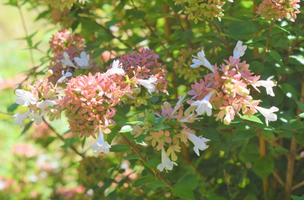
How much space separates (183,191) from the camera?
0.96m

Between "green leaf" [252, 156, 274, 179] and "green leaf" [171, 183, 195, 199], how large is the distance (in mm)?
372

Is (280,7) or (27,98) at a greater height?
(280,7)

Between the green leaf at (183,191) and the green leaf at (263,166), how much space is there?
1.22ft

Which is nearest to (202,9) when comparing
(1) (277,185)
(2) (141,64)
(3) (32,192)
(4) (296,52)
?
(2) (141,64)

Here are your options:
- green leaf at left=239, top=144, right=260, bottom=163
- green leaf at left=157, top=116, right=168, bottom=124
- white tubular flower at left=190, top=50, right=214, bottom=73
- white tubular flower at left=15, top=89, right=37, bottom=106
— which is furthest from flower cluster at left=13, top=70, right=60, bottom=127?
green leaf at left=239, top=144, right=260, bottom=163

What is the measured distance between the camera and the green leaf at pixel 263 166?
1204 millimetres

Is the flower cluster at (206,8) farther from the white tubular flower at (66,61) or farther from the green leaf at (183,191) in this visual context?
the green leaf at (183,191)

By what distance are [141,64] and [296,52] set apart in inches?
28.1

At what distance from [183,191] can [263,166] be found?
1.40 ft

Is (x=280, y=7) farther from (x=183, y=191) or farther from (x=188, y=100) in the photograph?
(x=183, y=191)

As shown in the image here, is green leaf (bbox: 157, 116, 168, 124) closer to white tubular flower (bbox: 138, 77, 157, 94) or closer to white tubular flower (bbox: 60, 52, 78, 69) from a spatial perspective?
white tubular flower (bbox: 138, 77, 157, 94)

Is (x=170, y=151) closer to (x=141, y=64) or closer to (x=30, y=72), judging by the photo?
(x=141, y=64)

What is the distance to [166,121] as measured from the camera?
0.76 m

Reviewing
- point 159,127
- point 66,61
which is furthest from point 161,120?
point 66,61
